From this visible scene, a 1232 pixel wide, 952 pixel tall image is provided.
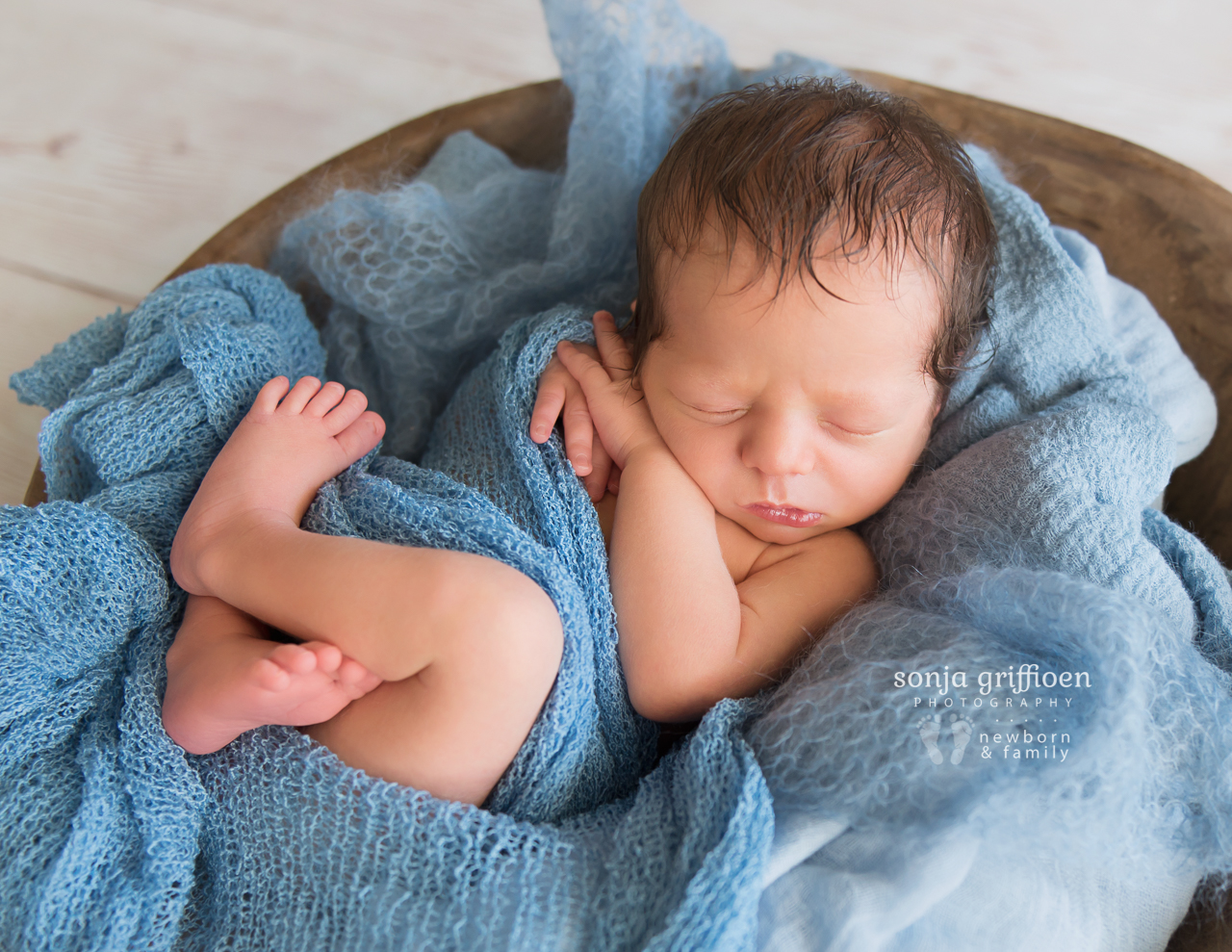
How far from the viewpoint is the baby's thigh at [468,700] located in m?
0.65

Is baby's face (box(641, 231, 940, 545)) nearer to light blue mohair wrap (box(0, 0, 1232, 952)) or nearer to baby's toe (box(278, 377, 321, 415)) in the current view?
light blue mohair wrap (box(0, 0, 1232, 952))

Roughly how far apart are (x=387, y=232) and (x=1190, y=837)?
2.97 ft

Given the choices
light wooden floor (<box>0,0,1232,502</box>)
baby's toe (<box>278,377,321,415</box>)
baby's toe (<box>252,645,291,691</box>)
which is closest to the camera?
baby's toe (<box>252,645,291,691</box>)

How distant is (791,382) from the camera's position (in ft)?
2.44

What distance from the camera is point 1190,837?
65cm

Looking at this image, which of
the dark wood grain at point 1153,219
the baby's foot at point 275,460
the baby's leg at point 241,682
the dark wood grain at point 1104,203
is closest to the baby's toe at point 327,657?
the baby's leg at point 241,682

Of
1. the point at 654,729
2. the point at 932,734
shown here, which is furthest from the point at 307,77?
the point at 932,734

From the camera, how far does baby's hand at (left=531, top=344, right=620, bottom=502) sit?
847 millimetres

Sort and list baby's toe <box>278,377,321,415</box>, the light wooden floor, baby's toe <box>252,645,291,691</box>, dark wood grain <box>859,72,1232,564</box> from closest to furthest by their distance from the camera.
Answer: baby's toe <box>252,645,291,691</box> < baby's toe <box>278,377,321,415</box> < dark wood grain <box>859,72,1232,564</box> < the light wooden floor

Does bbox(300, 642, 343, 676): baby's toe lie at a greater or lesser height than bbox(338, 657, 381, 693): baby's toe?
greater

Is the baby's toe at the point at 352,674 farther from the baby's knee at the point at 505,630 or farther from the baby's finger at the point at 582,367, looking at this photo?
the baby's finger at the point at 582,367

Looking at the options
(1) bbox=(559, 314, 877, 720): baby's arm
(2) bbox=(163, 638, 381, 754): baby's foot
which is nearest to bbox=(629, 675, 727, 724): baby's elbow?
(1) bbox=(559, 314, 877, 720): baby's arm

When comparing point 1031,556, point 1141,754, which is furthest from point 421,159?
point 1141,754

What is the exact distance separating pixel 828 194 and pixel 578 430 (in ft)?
0.98
